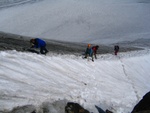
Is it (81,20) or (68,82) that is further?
(81,20)

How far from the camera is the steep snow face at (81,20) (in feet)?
120

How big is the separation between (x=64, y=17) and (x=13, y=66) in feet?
117

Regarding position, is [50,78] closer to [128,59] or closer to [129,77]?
[129,77]

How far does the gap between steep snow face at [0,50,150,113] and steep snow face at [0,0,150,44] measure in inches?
652

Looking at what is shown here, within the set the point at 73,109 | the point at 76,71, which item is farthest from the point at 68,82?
the point at 73,109

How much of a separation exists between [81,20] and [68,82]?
33.5m

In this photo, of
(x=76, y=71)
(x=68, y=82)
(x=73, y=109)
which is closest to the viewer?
(x=73, y=109)

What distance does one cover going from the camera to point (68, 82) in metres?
11.5

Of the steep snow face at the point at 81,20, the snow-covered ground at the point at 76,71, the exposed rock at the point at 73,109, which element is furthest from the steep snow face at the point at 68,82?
the steep snow face at the point at 81,20

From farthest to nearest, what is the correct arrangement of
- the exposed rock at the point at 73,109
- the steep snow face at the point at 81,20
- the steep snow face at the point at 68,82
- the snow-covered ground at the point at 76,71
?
the steep snow face at the point at 81,20 → the snow-covered ground at the point at 76,71 → the steep snow face at the point at 68,82 → the exposed rock at the point at 73,109

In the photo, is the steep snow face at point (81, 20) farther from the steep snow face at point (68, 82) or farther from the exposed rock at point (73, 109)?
the exposed rock at point (73, 109)

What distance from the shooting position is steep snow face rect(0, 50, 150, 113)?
8406mm

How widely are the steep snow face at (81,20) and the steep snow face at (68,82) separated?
54.3 feet

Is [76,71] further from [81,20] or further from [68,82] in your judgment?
[81,20]
